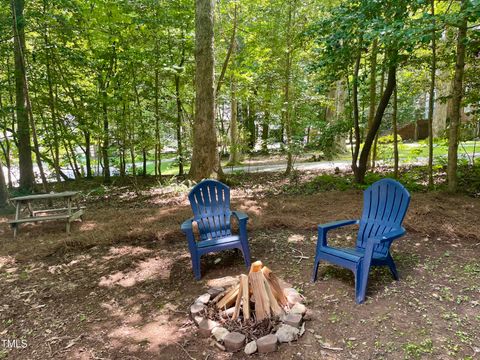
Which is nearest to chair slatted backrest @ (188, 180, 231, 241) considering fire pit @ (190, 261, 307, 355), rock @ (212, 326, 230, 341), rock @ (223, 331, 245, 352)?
fire pit @ (190, 261, 307, 355)

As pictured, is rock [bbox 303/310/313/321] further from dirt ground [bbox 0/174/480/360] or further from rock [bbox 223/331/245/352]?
rock [bbox 223/331/245/352]

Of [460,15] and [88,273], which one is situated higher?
[460,15]

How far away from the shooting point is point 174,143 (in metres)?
9.66

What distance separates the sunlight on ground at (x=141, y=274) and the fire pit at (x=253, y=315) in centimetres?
85

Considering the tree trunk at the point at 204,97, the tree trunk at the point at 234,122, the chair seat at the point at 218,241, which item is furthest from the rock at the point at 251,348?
the tree trunk at the point at 234,122

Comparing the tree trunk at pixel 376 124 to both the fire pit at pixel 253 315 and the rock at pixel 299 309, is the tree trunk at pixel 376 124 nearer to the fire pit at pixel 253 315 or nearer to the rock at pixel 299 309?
the fire pit at pixel 253 315

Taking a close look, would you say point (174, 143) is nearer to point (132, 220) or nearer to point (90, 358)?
point (132, 220)

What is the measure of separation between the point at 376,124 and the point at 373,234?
11.6ft

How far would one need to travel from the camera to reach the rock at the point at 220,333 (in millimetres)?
2018

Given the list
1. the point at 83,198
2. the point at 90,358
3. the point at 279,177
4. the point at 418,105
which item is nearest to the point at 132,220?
the point at 90,358

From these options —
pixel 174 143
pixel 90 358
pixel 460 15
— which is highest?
pixel 460 15

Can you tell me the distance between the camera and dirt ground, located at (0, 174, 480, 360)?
196 cm

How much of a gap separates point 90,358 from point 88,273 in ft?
4.43

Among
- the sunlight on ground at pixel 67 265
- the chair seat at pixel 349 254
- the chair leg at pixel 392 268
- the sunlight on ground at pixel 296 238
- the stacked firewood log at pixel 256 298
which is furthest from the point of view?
the sunlight on ground at pixel 296 238
